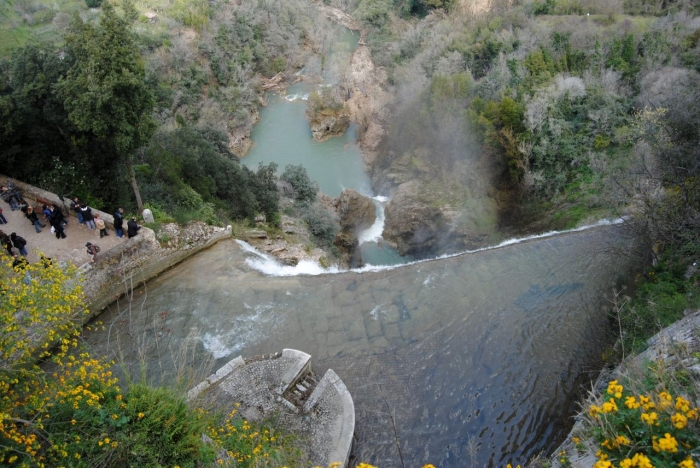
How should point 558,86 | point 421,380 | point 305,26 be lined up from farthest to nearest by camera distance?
point 305,26 < point 558,86 < point 421,380

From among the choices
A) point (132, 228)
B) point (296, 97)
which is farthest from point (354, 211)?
point (296, 97)

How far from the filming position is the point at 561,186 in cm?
2100

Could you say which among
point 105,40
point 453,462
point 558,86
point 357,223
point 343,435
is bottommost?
point 357,223

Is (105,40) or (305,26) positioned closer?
(105,40)

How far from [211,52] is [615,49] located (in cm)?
2843

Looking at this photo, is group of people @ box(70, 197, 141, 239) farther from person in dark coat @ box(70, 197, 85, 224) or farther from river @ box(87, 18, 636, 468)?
river @ box(87, 18, 636, 468)

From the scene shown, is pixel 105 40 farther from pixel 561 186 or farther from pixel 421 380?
pixel 561 186

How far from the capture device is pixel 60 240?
1334 cm

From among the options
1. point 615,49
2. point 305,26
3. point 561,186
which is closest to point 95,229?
point 561,186

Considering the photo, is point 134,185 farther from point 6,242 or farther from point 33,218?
point 6,242

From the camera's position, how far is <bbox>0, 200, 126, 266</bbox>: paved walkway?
1284 cm

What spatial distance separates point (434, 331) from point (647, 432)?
8181mm

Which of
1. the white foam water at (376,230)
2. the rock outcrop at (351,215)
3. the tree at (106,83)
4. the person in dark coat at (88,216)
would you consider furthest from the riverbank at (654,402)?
the white foam water at (376,230)

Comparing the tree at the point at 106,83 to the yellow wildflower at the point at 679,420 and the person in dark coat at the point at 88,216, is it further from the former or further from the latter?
the yellow wildflower at the point at 679,420
